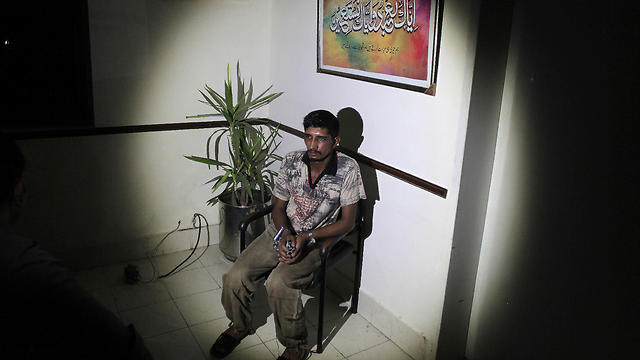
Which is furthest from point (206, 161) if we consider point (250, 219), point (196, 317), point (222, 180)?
point (196, 317)

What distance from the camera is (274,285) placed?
2715mm

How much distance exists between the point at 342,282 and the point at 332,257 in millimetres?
543

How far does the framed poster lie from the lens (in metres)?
2.53

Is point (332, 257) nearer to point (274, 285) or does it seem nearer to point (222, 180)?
point (274, 285)

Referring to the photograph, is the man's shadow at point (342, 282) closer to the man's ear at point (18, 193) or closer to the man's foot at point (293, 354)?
the man's foot at point (293, 354)

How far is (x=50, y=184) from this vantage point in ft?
11.3

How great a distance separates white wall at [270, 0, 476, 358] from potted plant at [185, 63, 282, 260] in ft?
1.90

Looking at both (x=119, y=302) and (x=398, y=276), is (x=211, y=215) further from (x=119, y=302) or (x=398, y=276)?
(x=398, y=276)

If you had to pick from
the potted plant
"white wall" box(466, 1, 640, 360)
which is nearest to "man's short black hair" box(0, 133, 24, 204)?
"white wall" box(466, 1, 640, 360)

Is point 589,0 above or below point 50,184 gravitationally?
above

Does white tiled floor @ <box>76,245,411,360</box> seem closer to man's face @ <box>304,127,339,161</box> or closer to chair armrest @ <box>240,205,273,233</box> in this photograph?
chair armrest @ <box>240,205,273,233</box>

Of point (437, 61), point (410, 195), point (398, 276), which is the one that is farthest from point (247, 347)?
point (437, 61)

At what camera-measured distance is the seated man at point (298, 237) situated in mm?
2746

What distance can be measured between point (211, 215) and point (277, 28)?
59.6 inches
